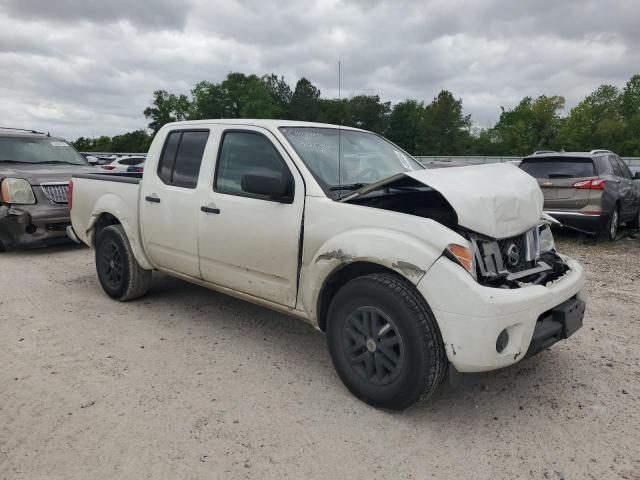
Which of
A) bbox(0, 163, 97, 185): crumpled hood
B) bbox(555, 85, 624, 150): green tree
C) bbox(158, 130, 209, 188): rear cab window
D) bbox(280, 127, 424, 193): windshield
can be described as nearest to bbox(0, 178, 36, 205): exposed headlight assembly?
bbox(0, 163, 97, 185): crumpled hood

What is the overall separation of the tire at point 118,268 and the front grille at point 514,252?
350cm

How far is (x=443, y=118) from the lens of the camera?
7694 centimetres

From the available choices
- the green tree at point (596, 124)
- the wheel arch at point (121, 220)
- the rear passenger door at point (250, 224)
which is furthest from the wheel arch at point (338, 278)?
the green tree at point (596, 124)

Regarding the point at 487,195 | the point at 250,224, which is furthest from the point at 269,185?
the point at 487,195

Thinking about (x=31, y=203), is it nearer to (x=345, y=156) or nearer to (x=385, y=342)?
(x=345, y=156)

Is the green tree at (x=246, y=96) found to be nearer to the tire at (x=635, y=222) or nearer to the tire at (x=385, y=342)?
the tire at (x=635, y=222)

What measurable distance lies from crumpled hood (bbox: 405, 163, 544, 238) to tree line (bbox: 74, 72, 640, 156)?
50.8m

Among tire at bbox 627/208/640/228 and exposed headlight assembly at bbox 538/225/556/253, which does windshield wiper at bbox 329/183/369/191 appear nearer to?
exposed headlight assembly at bbox 538/225/556/253

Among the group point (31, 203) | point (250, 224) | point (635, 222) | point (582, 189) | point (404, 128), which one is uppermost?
point (404, 128)

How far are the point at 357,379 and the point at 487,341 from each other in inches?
34.9

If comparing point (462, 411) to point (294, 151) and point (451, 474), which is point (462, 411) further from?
point (294, 151)

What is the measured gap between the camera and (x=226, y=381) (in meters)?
3.48

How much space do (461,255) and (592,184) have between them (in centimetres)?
662

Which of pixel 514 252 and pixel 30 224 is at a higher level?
pixel 514 252
